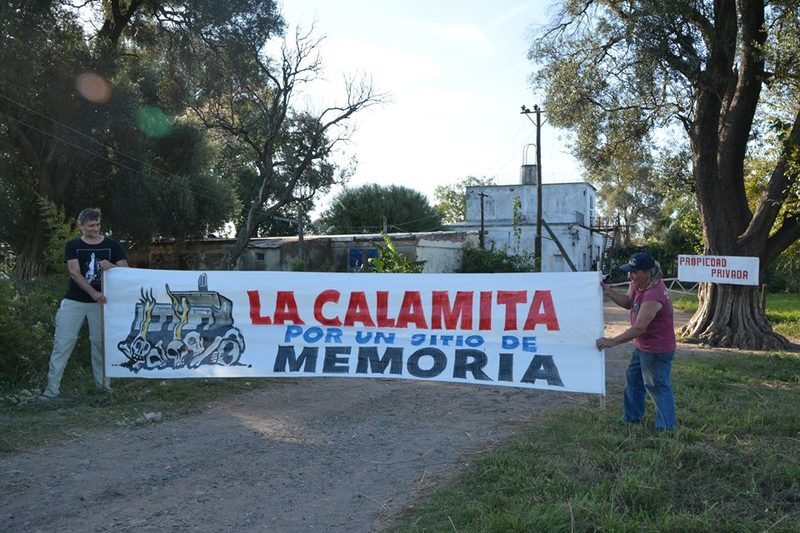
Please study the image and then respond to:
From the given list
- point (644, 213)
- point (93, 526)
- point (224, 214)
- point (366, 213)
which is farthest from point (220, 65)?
point (644, 213)

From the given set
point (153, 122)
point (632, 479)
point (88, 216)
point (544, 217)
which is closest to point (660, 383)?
point (632, 479)

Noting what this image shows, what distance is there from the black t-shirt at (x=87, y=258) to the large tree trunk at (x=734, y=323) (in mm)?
12856

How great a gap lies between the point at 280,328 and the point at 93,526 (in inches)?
153

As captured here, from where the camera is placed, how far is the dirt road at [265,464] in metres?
4.22

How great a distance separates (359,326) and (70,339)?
10.3ft

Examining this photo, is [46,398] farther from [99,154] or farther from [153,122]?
[153,122]

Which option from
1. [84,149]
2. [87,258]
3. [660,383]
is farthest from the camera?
[84,149]

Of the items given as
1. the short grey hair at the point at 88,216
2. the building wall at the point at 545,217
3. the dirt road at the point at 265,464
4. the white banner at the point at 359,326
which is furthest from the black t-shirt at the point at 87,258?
the building wall at the point at 545,217

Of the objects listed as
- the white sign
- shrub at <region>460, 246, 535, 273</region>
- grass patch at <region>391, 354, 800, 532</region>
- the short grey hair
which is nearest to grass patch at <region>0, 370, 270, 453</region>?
the short grey hair

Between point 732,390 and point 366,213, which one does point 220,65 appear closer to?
point 732,390

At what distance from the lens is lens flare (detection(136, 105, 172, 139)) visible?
2677 cm

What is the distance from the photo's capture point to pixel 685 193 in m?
19.9

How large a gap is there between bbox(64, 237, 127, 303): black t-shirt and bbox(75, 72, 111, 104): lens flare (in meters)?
18.5

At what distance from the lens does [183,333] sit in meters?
7.92
